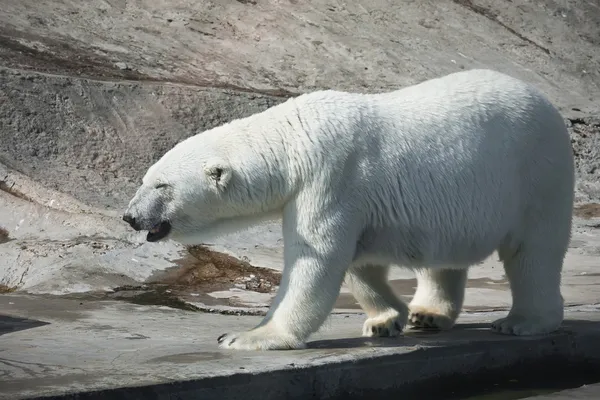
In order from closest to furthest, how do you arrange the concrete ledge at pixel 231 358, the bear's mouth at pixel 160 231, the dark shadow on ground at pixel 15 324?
the concrete ledge at pixel 231 358
the bear's mouth at pixel 160 231
the dark shadow on ground at pixel 15 324

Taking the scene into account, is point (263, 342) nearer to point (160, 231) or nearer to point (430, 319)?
point (160, 231)

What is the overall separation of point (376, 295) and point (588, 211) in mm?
6645

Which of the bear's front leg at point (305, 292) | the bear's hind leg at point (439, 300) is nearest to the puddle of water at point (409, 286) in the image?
the bear's hind leg at point (439, 300)

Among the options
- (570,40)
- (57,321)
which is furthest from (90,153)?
(570,40)

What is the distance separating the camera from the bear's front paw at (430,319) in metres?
5.89

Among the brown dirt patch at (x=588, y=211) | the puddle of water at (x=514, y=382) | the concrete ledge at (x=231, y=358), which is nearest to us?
the concrete ledge at (x=231, y=358)

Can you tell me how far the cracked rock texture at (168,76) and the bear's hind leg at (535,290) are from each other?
3.16 metres

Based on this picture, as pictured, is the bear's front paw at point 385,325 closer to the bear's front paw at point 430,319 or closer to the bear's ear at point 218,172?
the bear's front paw at point 430,319

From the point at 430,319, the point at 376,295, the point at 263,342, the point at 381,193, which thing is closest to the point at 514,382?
the point at 430,319

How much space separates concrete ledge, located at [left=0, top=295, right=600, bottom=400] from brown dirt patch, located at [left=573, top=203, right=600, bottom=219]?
16.7ft

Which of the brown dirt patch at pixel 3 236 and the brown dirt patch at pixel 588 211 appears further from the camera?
the brown dirt patch at pixel 588 211

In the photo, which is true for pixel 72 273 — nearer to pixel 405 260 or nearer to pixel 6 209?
pixel 6 209

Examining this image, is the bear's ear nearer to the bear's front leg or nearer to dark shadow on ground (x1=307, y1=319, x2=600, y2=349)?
the bear's front leg

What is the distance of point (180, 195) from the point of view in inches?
206
